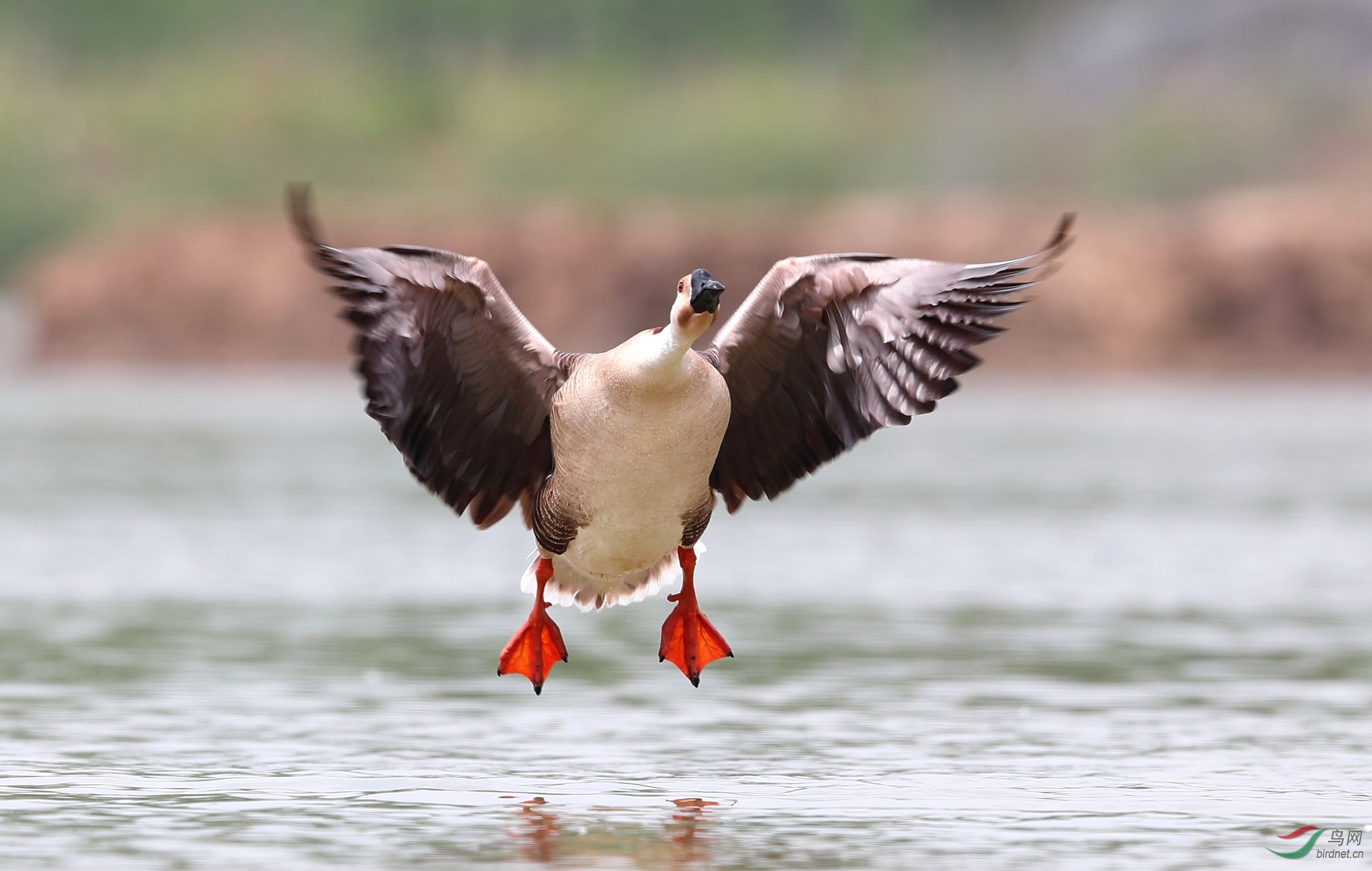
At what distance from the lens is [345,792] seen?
1010 centimetres

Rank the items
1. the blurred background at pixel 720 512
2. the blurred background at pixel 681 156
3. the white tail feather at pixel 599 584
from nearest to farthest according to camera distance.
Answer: the blurred background at pixel 720 512
the white tail feather at pixel 599 584
the blurred background at pixel 681 156

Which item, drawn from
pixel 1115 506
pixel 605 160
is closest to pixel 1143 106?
pixel 605 160

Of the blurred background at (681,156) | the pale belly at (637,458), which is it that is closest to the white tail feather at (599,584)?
the pale belly at (637,458)

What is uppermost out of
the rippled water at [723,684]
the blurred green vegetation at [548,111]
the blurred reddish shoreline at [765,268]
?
the blurred green vegetation at [548,111]

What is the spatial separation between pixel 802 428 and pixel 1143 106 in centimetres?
6930

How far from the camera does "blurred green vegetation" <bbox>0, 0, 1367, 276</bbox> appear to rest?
2840 inches

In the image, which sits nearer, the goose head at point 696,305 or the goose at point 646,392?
the goose head at point 696,305

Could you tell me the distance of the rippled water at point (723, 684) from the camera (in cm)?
935

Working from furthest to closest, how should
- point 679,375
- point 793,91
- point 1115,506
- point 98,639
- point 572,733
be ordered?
point 793,91 < point 1115,506 < point 98,639 < point 572,733 < point 679,375

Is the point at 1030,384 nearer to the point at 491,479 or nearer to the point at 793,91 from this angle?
the point at 793,91

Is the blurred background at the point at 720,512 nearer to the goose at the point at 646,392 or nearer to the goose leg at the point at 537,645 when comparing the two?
the goose leg at the point at 537,645

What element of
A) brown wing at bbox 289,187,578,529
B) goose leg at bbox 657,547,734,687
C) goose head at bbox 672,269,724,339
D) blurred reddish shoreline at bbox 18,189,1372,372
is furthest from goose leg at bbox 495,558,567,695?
blurred reddish shoreline at bbox 18,189,1372,372

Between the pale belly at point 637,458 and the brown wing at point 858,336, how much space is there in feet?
1.72

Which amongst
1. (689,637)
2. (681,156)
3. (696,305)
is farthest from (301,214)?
(681,156)
